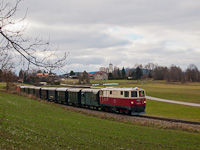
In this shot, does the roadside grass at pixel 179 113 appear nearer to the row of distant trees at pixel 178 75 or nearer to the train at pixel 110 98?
the train at pixel 110 98

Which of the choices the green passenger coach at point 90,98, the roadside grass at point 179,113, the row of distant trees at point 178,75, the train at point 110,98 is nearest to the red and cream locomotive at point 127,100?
the train at point 110,98

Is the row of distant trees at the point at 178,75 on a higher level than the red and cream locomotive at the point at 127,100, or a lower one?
higher

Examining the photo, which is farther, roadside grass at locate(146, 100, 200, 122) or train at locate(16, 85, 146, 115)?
roadside grass at locate(146, 100, 200, 122)

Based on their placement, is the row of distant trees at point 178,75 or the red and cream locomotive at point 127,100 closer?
the red and cream locomotive at point 127,100

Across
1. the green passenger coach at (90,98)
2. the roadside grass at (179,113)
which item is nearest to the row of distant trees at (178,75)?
the roadside grass at (179,113)

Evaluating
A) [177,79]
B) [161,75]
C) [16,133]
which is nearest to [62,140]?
[16,133]

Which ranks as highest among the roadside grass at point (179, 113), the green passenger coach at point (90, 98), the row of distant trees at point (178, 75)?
the row of distant trees at point (178, 75)

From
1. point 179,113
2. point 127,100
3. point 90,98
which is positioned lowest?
point 179,113

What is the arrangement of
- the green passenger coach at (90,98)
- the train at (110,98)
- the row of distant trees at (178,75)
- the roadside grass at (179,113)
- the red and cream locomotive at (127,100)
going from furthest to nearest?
1. the row of distant trees at (178,75)
2. the green passenger coach at (90,98)
3. the roadside grass at (179,113)
4. the train at (110,98)
5. the red and cream locomotive at (127,100)

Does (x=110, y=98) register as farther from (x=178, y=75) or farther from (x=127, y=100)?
(x=178, y=75)

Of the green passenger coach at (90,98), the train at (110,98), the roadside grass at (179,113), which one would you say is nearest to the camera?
the train at (110,98)

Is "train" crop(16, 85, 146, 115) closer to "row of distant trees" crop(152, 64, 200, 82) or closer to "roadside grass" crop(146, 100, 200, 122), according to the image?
"roadside grass" crop(146, 100, 200, 122)

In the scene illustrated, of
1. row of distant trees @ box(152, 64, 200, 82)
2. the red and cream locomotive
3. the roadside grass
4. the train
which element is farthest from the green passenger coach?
row of distant trees @ box(152, 64, 200, 82)

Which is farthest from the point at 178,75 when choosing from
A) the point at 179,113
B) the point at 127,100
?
the point at 127,100
